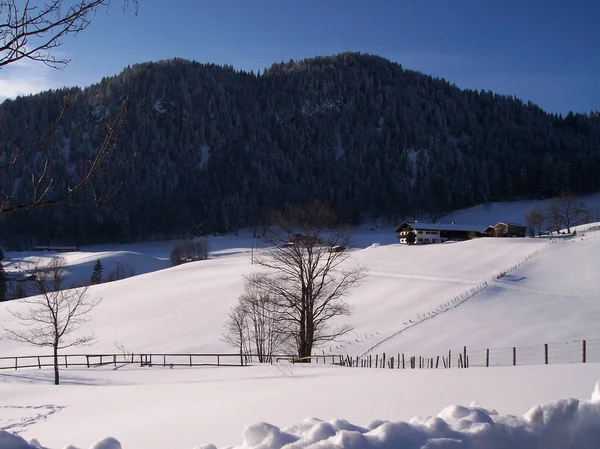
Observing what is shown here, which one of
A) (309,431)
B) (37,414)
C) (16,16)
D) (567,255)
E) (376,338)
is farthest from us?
(567,255)

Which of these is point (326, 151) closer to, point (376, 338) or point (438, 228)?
point (438, 228)

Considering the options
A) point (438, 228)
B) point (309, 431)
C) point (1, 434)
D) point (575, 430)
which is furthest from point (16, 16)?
point (438, 228)

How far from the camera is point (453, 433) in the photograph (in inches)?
144

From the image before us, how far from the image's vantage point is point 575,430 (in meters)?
3.81

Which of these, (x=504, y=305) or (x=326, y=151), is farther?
(x=326, y=151)

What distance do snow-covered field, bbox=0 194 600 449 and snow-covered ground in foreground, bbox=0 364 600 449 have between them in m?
0.02

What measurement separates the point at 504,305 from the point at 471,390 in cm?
2651

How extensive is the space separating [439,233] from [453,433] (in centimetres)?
8385

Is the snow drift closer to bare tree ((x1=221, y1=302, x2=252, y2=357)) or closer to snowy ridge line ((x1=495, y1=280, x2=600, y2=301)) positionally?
bare tree ((x1=221, y1=302, x2=252, y2=357))

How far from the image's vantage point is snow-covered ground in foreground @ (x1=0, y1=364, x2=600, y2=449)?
145 inches

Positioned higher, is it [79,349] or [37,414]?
[37,414]

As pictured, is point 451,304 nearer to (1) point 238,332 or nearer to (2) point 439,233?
(1) point 238,332

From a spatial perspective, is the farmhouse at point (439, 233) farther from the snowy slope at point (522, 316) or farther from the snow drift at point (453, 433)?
the snow drift at point (453, 433)

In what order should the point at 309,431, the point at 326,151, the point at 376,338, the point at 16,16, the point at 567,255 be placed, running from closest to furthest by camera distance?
the point at 309,431 → the point at 16,16 → the point at 376,338 → the point at 567,255 → the point at 326,151
